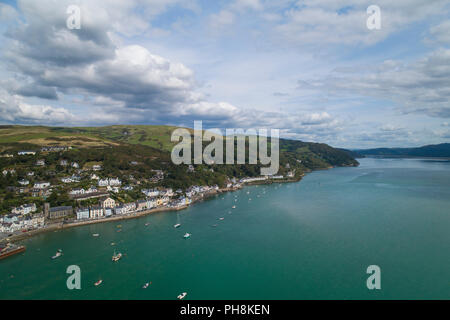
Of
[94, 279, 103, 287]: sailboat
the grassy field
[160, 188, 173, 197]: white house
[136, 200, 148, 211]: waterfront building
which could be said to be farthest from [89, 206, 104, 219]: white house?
the grassy field

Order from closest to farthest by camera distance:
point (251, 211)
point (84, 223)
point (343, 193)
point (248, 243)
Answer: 1. point (248, 243)
2. point (84, 223)
3. point (251, 211)
4. point (343, 193)

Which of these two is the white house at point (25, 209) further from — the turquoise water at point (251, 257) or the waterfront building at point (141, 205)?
the waterfront building at point (141, 205)

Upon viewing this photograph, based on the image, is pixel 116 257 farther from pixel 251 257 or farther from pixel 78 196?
pixel 78 196

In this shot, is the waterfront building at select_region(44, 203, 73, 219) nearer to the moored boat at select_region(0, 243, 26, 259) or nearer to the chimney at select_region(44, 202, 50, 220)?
the chimney at select_region(44, 202, 50, 220)

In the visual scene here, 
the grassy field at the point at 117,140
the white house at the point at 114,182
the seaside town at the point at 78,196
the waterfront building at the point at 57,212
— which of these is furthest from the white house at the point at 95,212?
the grassy field at the point at 117,140

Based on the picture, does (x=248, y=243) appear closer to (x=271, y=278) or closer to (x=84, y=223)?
(x=271, y=278)

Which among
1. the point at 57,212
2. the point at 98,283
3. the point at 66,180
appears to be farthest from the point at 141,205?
the point at 98,283
